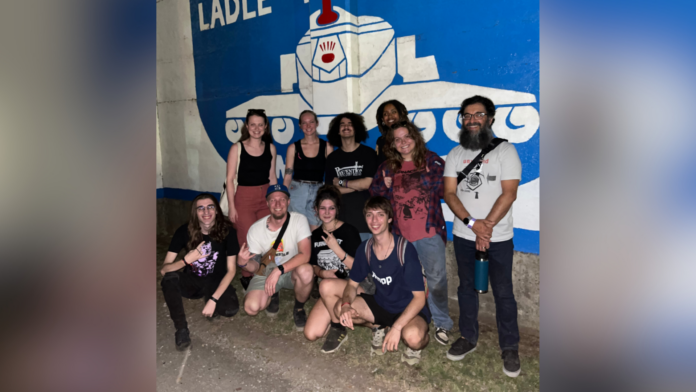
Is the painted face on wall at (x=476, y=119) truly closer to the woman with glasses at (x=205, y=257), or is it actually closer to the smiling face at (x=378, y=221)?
the smiling face at (x=378, y=221)

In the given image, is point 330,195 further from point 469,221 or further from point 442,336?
point 442,336

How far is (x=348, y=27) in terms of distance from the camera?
5.16 m

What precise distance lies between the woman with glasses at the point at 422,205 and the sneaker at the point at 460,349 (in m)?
0.20

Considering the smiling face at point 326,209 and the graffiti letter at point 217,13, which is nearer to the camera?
the smiling face at point 326,209

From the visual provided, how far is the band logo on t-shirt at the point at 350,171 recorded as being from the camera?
427 cm

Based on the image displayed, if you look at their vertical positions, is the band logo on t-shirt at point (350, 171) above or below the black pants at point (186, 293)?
above

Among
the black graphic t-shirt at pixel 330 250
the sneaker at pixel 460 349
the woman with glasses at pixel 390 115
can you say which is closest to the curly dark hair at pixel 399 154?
the woman with glasses at pixel 390 115

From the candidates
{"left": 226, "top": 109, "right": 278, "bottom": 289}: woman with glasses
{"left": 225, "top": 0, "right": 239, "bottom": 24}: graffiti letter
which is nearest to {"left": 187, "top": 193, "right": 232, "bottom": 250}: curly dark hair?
{"left": 226, "top": 109, "right": 278, "bottom": 289}: woman with glasses

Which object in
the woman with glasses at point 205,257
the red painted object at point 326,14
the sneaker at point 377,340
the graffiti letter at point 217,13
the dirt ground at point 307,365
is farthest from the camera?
the graffiti letter at point 217,13

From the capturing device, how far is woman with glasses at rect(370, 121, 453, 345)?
3.71 meters

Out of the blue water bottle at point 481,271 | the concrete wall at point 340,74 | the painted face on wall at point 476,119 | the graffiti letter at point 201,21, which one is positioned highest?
the graffiti letter at point 201,21

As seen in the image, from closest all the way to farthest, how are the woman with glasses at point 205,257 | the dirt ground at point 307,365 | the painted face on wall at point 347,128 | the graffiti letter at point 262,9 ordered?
1. the dirt ground at point 307,365
2. the woman with glasses at point 205,257
3. the painted face on wall at point 347,128
4. the graffiti letter at point 262,9

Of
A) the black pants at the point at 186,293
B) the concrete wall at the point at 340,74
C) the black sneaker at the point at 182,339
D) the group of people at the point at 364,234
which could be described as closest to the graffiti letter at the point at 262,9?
the concrete wall at the point at 340,74
